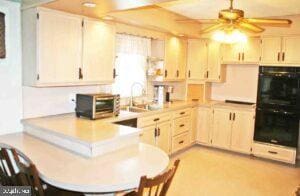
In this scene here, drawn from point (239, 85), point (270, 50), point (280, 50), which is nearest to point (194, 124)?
point (239, 85)

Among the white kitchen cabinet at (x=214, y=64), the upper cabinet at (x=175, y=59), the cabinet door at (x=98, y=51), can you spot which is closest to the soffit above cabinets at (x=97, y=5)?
the cabinet door at (x=98, y=51)

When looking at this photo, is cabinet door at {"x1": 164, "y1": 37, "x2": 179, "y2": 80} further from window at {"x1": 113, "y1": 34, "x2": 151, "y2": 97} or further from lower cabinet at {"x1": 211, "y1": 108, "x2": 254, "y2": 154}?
lower cabinet at {"x1": 211, "y1": 108, "x2": 254, "y2": 154}

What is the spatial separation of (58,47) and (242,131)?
3574 mm

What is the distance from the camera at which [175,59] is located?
5.06 m

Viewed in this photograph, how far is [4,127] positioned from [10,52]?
2.79ft

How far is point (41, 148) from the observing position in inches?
101

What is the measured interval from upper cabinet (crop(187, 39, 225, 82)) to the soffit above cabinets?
268 centimetres

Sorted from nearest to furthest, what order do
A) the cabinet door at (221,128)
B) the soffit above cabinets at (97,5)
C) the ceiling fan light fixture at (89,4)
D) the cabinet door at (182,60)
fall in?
the soffit above cabinets at (97,5)
the ceiling fan light fixture at (89,4)
the cabinet door at (221,128)
the cabinet door at (182,60)

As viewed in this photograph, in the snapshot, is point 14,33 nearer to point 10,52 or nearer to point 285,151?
point 10,52

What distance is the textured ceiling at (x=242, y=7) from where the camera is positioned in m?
3.74

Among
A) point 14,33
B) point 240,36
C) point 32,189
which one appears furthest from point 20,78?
point 240,36

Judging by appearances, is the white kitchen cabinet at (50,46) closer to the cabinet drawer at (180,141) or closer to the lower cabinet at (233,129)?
the cabinet drawer at (180,141)

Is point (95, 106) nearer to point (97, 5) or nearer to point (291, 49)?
point (97, 5)

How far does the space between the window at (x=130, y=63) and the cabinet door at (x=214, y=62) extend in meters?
1.34
